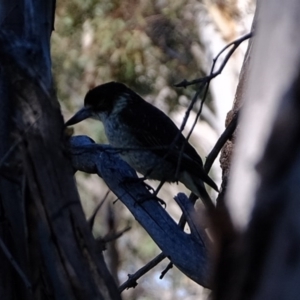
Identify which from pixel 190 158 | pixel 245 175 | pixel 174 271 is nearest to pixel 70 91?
pixel 174 271

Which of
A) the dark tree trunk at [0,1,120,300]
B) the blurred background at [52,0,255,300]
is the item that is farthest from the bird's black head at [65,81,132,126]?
the blurred background at [52,0,255,300]

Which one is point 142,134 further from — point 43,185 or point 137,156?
point 43,185

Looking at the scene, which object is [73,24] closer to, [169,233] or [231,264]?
[169,233]

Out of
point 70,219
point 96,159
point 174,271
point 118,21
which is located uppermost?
point 118,21

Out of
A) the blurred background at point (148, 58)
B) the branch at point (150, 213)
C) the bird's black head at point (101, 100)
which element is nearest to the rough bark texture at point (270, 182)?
the branch at point (150, 213)

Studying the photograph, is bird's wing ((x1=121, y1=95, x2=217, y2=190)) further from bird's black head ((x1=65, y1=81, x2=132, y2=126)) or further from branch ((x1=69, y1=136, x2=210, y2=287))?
branch ((x1=69, y1=136, x2=210, y2=287))

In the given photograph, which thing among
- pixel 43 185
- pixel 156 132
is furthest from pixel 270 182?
pixel 156 132

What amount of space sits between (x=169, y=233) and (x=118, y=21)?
7872 mm

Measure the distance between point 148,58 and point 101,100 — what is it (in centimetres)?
646

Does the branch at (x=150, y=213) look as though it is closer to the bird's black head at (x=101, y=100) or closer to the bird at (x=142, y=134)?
the bird at (x=142, y=134)

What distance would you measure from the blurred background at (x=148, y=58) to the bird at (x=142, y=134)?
5493 mm

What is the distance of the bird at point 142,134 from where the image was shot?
411cm

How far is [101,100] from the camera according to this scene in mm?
4500

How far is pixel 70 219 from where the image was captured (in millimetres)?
1888
